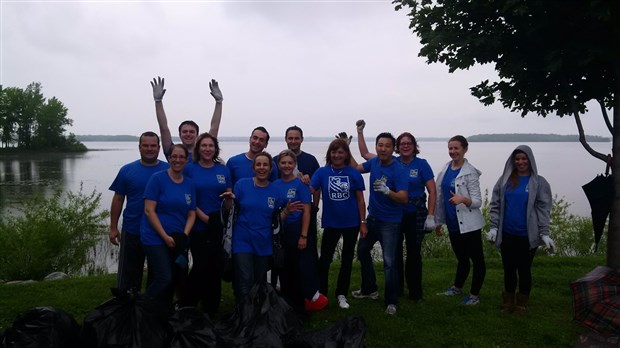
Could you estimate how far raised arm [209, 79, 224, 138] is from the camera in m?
5.26

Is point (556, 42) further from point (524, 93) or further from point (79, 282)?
point (79, 282)

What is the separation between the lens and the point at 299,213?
181 inches

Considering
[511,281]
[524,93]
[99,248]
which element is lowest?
[99,248]

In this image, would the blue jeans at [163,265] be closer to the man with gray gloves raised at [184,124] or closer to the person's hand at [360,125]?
the man with gray gloves raised at [184,124]

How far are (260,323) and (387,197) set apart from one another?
6.85ft

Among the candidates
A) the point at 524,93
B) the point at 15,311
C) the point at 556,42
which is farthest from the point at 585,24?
the point at 15,311

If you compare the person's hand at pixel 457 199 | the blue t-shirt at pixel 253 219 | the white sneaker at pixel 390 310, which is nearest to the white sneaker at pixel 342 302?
the white sneaker at pixel 390 310

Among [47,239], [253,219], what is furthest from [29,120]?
[253,219]

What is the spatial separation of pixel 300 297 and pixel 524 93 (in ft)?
11.3

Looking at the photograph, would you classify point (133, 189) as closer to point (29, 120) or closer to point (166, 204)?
point (166, 204)

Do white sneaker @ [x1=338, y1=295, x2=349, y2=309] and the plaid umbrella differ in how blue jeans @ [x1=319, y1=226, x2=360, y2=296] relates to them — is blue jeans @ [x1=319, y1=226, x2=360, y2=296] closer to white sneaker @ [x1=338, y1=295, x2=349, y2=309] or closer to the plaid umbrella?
white sneaker @ [x1=338, y1=295, x2=349, y2=309]

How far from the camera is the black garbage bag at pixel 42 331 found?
308 cm

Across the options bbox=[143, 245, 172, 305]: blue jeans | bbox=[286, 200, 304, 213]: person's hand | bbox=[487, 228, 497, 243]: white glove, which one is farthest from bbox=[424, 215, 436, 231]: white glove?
bbox=[143, 245, 172, 305]: blue jeans

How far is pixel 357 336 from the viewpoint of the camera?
3.38m
